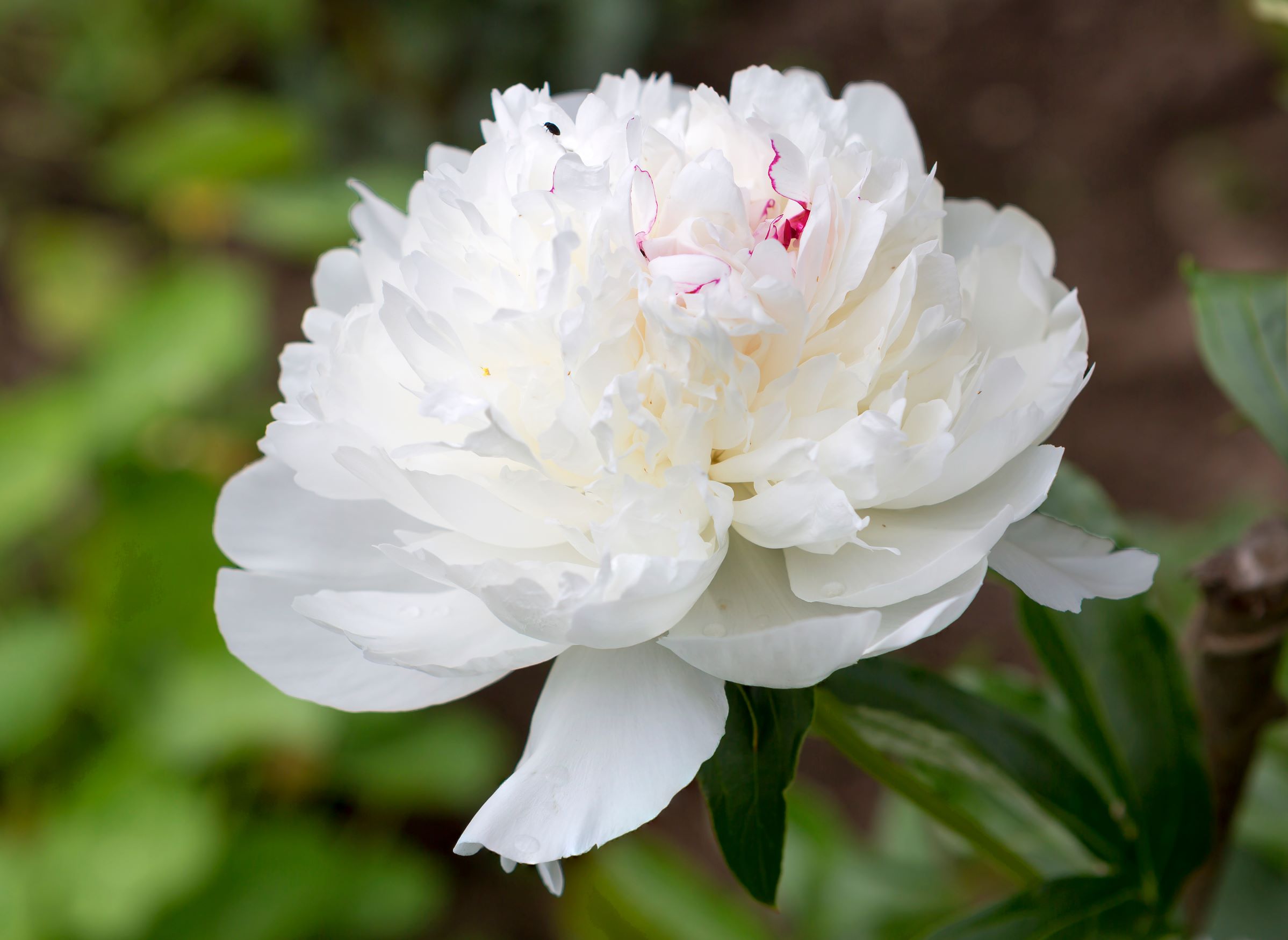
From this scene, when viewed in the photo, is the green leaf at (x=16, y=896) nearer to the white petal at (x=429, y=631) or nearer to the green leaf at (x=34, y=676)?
the green leaf at (x=34, y=676)

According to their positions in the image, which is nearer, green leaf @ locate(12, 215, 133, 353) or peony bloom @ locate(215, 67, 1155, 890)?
peony bloom @ locate(215, 67, 1155, 890)

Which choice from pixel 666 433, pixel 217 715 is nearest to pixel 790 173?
pixel 666 433

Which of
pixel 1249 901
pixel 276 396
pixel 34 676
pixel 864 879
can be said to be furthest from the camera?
A: pixel 276 396

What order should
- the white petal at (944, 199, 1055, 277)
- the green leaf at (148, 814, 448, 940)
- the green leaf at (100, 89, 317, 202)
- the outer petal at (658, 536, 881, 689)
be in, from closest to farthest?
the outer petal at (658, 536, 881, 689), the white petal at (944, 199, 1055, 277), the green leaf at (148, 814, 448, 940), the green leaf at (100, 89, 317, 202)

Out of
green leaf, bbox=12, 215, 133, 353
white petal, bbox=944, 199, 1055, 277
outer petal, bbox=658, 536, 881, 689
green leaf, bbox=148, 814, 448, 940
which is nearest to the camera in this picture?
outer petal, bbox=658, 536, 881, 689

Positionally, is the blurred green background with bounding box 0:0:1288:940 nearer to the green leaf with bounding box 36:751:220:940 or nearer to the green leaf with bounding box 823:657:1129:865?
the green leaf with bounding box 36:751:220:940

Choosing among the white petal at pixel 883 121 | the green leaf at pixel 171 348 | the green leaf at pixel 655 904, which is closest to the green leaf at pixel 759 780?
the white petal at pixel 883 121

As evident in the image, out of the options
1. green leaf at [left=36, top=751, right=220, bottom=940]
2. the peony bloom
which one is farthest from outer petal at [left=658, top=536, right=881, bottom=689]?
green leaf at [left=36, top=751, right=220, bottom=940]

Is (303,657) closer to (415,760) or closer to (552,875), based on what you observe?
(552,875)
